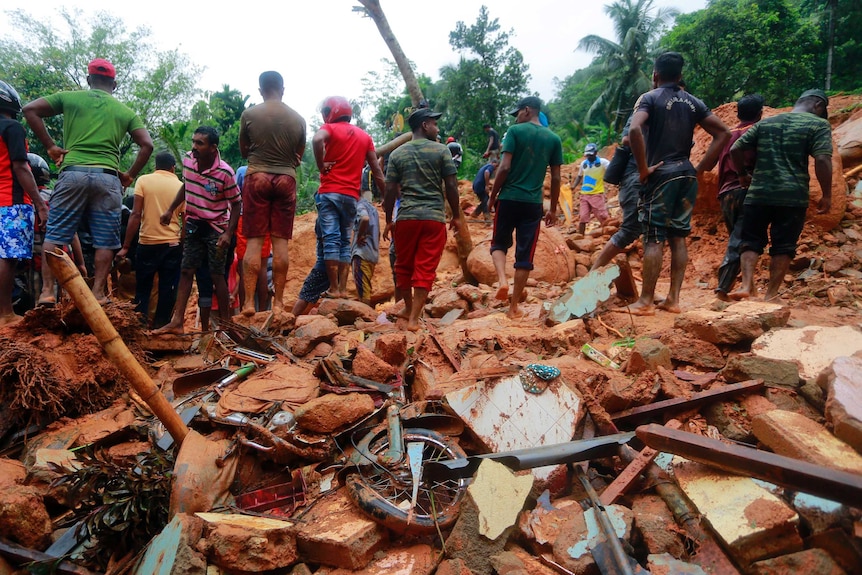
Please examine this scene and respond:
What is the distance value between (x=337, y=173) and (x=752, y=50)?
1875 centimetres

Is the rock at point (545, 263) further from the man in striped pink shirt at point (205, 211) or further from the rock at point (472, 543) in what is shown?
the rock at point (472, 543)

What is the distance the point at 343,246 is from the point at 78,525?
3057mm

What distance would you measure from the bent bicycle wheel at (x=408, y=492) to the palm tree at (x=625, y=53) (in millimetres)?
24192

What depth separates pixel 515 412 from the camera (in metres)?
2.48

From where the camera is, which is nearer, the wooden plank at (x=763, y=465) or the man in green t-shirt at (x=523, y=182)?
the wooden plank at (x=763, y=465)

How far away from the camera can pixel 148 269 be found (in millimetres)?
4621

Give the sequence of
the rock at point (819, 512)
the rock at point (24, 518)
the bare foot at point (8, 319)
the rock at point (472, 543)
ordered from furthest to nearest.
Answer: the bare foot at point (8, 319)
the rock at point (24, 518)
the rock at point (472, 543)
the rock at point (819, 512)

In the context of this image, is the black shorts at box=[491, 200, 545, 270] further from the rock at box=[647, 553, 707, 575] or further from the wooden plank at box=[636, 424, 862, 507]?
the rock at box=[647, 553, 707, 575]

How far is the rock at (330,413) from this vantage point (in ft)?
8.38

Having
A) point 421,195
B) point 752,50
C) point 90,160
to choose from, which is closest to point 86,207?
point 90,160

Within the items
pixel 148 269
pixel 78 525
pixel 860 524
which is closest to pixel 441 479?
pixel 860 524

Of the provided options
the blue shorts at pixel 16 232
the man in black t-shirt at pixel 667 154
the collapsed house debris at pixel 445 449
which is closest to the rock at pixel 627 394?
the collapsed house debris at pixel 445 449

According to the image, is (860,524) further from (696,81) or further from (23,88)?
(23,88)

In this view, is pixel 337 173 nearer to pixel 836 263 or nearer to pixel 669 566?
pixel 669 566
